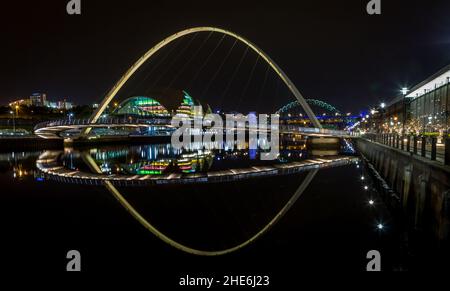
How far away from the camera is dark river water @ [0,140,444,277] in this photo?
24.0ft

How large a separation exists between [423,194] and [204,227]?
549 cm

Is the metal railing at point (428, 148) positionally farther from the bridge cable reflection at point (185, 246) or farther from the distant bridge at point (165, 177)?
the distant bridge at point (165, 177)

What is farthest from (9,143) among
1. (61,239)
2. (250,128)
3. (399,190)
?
(399,190)

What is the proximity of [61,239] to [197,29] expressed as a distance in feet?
124

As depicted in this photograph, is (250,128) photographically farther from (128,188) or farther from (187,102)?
(187,102)

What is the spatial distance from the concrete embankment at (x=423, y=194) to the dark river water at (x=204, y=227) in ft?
1.85

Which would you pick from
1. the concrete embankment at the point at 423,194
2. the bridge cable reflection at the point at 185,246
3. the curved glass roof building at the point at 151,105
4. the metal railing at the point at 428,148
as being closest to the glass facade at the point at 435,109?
the metal railing at the point at 428,148

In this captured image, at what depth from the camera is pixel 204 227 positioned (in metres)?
9.77

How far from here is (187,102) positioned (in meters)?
101

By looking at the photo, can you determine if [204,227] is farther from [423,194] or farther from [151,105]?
[151,105]

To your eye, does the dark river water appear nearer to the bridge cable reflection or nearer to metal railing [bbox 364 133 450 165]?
the bridge cable reflection

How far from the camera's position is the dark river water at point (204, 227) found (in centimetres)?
731

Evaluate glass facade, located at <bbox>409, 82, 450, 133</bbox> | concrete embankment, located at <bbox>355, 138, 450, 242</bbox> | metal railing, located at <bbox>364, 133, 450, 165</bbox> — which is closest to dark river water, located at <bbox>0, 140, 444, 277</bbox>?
concrete embankment, located at <bbox>355, 138, 450, 242</bbox>
